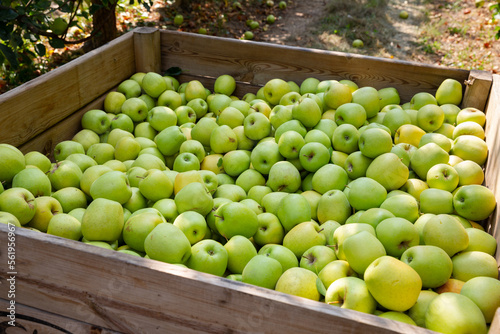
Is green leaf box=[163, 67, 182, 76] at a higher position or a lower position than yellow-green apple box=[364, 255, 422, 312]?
lower

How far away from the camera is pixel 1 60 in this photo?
10.0 feet

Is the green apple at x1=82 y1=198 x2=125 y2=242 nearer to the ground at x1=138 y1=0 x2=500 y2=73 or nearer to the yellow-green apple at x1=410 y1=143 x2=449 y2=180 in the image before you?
the yellow-green apple at x1=410 y1=143 x2=449 y2=180

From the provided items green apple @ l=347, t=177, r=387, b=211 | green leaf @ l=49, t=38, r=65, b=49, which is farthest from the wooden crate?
green leaf @ l=49, t=38, r=65, b=49

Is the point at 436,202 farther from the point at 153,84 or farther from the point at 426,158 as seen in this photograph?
the point at 153,84

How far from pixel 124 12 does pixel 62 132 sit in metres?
4.62

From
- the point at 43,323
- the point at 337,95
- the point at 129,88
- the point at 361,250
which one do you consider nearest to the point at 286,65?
the point at 337,95

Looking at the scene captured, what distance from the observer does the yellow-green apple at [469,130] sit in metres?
2.75

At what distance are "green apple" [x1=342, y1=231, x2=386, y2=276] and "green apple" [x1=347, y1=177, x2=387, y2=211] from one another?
45cm

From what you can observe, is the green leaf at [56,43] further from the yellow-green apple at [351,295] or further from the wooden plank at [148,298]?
the yellow-green apple at [351,295]

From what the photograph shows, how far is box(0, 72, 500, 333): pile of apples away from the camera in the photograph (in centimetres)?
176

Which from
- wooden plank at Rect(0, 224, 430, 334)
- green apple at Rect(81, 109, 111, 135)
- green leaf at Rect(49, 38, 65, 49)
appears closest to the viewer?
wooden plank at Rect(0, 224, 430, 334)

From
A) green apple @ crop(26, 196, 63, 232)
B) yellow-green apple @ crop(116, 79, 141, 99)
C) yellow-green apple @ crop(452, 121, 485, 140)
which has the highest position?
yellow-green apple @ crop(452, 121, 485, 140)

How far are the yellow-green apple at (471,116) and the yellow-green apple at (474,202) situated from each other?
843mm

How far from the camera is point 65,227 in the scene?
2.04 meters
